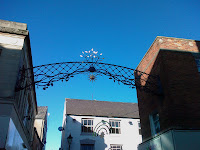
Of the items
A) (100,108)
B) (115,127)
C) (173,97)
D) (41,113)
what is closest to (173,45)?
(173,97)

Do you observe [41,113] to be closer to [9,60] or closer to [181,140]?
[9,60]

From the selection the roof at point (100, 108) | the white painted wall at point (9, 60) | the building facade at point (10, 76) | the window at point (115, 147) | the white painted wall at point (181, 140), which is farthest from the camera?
the roof at point (100, 108)

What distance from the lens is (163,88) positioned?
10.8 metres

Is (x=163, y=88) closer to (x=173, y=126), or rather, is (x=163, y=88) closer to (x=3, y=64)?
(x=173, y=126)

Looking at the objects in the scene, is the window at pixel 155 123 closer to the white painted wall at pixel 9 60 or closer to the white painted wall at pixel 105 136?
the white painted wall at pixel 9 60

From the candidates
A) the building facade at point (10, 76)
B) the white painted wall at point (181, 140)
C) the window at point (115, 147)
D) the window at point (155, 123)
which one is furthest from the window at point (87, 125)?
the building facade at point (10, 76)

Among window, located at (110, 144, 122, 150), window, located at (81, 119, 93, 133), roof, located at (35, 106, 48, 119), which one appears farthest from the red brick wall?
roof, located at (35, 106, 48, 119)

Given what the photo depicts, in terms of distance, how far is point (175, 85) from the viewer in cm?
1030

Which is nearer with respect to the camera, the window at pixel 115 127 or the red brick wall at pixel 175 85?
the red brick wall at pixel 175 85

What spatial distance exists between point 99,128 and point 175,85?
16.0m

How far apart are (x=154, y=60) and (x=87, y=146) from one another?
49.8 feet

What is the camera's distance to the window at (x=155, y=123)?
37.2 feet

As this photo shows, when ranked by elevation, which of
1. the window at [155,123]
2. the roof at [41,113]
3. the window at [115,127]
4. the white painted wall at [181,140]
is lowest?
the white painted wall at [181,140]

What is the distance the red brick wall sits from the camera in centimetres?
964
